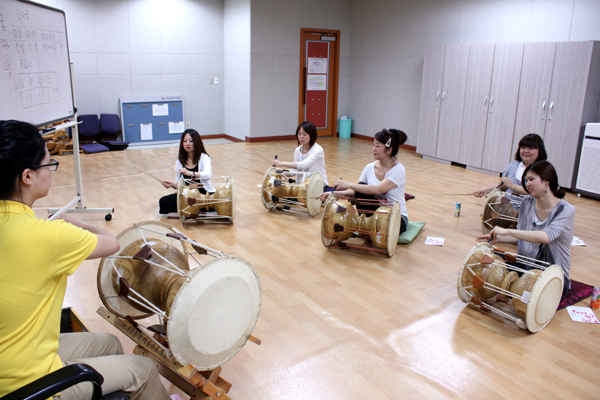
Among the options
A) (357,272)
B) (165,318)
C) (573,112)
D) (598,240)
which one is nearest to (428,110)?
(573,112)

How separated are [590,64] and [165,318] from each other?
6.49 m

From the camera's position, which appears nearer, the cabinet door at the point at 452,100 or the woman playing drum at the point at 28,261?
the woman playing drum at the point at 28,261

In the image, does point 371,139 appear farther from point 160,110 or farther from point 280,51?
point 160,110

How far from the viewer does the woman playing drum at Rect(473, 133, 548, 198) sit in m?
4.28

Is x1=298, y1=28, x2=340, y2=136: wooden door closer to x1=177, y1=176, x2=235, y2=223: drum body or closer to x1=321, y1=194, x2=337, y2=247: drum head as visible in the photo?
x1=177, y1=176, x2=235, y2=223: drum body

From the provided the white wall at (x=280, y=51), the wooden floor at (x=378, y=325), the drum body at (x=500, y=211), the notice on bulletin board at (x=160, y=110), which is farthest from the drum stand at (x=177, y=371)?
the white wall at (x=280, y=51)

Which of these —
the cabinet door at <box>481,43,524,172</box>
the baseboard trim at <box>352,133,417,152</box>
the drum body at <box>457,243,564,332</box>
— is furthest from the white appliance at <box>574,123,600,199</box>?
the drum body at <box>457,243,564,332</box>

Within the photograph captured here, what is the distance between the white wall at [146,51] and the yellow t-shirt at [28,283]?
865cm

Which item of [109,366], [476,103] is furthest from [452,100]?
[109,366]

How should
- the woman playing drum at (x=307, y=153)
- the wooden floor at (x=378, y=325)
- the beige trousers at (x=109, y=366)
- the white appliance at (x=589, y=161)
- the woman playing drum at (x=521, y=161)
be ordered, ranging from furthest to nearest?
the white appliance at (x=589, y=161)
the woman playing drum at (x=307, y=153)
the woman playing drum at (x=521, y=161)
the wooden floor at (x=378, y=325)
the beige trousers at (x=109, y=366)

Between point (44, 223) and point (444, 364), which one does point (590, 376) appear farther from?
point (44, 223)

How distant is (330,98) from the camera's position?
11352mm

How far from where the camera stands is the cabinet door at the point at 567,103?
629 centimetres

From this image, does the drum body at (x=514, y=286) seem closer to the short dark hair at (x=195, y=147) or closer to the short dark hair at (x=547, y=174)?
the short dark hair at (x=547, y=174)
